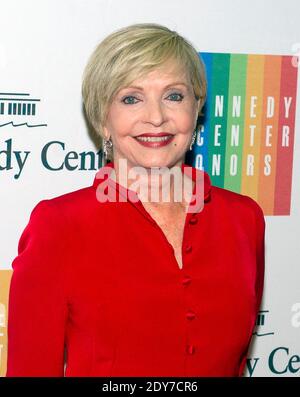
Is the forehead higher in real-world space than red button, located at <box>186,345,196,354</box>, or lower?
higher

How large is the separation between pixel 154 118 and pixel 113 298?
36cm

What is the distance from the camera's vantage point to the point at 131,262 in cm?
145

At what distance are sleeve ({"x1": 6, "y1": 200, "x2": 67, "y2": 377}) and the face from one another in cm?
Answer: 20

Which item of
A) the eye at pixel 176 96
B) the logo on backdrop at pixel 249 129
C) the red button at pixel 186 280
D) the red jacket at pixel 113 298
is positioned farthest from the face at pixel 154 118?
the logo on backdrop at pixel 249 129

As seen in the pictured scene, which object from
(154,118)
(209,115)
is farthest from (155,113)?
(209,115)

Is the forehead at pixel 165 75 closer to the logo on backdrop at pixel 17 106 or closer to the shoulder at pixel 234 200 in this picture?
the shoulder at pixel 234 200

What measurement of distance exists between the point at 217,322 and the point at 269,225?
0.57m

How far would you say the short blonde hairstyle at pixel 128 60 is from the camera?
Result: 1.44 meters

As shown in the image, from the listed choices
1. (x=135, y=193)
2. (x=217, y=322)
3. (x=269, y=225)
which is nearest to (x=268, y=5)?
(x=269, y=225)

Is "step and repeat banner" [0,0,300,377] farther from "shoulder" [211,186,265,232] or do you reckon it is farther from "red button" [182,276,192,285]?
"red button" [182,276,192,285]

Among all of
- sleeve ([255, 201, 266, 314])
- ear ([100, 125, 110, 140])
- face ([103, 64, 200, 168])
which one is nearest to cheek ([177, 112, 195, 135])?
face ([103, 64, 200, 168])

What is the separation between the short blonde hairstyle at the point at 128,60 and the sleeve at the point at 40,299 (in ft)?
0.80

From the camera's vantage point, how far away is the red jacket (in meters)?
1.44

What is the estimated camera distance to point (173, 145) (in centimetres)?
150
